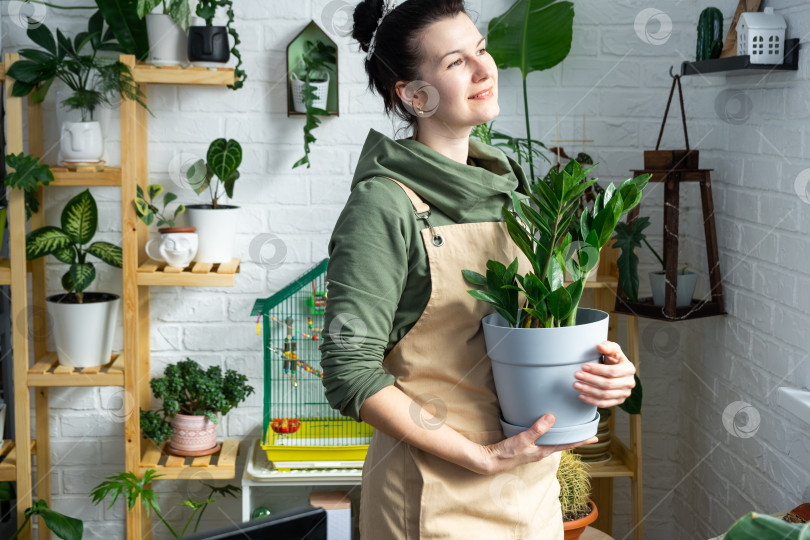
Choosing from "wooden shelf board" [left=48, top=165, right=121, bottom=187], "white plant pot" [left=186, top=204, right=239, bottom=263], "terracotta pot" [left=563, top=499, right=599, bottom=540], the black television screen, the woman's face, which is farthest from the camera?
"white plant pot" [left=186, top=204, right=239, bottom=263]

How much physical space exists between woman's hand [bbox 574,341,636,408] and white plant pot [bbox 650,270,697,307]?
3.91ft

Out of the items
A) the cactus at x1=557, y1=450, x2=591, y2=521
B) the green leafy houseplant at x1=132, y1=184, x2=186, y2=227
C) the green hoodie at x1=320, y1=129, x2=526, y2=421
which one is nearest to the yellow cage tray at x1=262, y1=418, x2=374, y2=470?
the cactus at x1=557, y1=450, x2=591, y2=521

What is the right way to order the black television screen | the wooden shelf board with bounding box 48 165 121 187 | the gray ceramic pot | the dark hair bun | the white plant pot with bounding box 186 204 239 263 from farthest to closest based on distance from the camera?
the white plant pot with bounding box 186 204 239 263 < the wooden shelf board with bounding box 48 165 121 187 < the dark hair bun < the gray ceramic pot < the black television screen

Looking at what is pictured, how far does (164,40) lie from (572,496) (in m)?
1.59

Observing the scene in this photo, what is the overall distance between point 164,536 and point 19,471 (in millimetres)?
496

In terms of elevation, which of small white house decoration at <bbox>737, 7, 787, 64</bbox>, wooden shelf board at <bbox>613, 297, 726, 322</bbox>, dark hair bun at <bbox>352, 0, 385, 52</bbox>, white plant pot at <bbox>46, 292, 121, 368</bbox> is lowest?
white plant pot at <bbox>46, 292, 121, 368</bbox>

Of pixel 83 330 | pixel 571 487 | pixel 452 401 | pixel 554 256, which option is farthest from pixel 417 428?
pixel 83 330

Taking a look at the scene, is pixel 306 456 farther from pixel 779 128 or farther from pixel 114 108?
pixel 779 128

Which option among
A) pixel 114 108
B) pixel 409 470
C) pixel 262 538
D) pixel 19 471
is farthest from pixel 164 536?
pixel 262 538

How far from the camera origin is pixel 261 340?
8.21 ft

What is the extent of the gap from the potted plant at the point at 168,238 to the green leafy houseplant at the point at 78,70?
26 centimetres

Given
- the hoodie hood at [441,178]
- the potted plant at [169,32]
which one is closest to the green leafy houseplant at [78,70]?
the potted plant at [169,32]

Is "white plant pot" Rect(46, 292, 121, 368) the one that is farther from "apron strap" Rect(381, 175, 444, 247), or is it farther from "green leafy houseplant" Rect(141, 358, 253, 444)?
"apron strap" Rect(381, 175, 444, 247)

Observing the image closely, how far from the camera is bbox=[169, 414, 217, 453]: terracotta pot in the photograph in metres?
2.35
